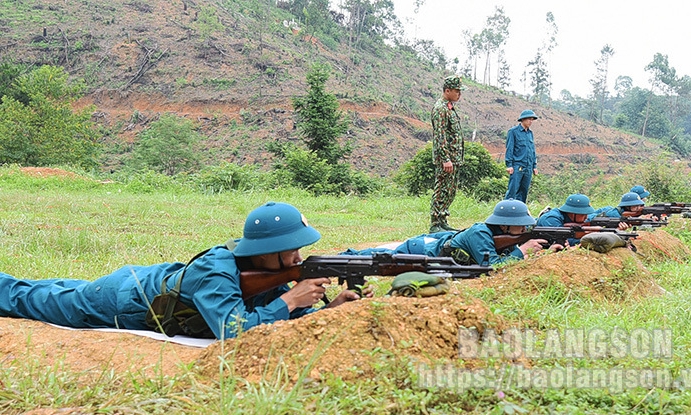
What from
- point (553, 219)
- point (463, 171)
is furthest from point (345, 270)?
point (463, 171)

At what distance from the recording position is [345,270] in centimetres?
344

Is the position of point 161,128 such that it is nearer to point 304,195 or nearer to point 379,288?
point 304,195

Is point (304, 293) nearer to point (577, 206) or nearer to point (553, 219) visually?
point (553, 219)

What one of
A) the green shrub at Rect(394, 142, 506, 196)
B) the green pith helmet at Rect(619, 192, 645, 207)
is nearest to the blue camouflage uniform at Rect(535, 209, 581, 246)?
the green pith helmet at Rect(619, 192, 645, 207)

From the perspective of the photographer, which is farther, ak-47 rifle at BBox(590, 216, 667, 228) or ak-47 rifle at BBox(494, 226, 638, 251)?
ak-47 rifle at BBox(590, 216, 667, 228)

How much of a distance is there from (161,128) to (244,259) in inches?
1142

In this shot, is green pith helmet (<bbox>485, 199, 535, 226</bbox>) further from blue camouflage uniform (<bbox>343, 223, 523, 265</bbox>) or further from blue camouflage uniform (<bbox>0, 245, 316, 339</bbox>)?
blue camouflage uniform (<bbox>0, 245, 316, 339</bbox>)

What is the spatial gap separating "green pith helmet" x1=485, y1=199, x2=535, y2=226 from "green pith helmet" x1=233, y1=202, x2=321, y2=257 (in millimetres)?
2222

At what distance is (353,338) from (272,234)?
888mm

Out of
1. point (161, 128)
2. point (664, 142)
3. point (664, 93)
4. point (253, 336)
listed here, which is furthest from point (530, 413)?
point (664, 93)

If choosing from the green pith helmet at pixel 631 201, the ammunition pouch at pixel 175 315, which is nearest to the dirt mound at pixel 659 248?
the green pith helmet at pixel 631 201

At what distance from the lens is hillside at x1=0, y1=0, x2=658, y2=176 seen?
38219 millimetres

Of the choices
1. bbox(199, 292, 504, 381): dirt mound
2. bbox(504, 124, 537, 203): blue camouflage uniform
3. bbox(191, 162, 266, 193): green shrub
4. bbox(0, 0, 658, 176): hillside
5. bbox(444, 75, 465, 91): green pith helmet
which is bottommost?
bbox(191, 162, 266, 193): green shrub

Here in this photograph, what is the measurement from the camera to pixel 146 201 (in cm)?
→ 1261
